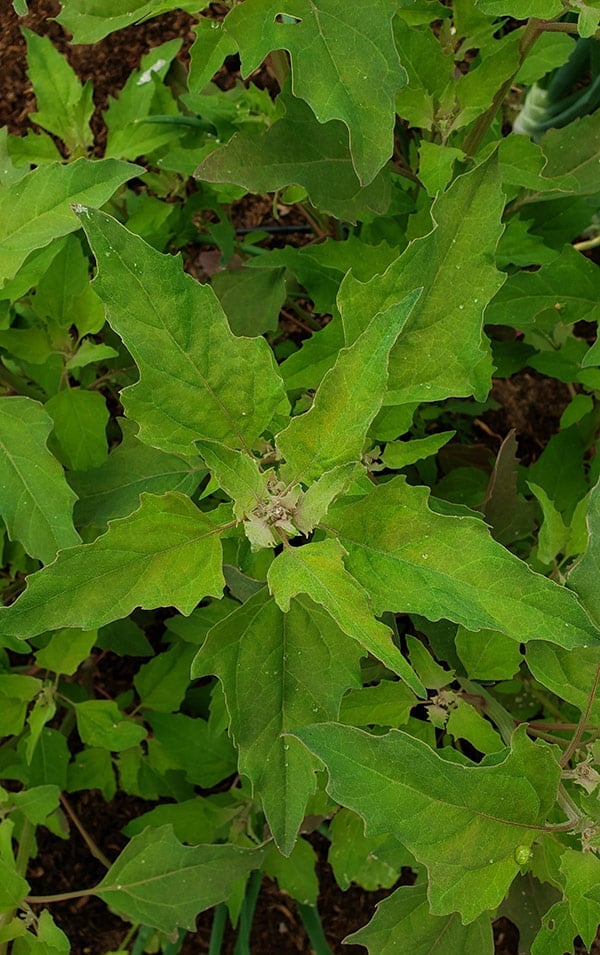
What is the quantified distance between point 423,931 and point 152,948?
127 centimetres

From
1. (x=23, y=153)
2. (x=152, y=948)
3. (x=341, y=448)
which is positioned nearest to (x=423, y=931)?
(x=341, y=448)

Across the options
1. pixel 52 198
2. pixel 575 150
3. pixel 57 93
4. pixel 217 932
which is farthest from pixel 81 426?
pixel 217 932

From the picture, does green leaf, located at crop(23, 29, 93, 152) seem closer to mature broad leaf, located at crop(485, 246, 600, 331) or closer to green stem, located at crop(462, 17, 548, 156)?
green stem, located at crop(462, 17, 548, 156)

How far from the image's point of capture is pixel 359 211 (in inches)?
54.7

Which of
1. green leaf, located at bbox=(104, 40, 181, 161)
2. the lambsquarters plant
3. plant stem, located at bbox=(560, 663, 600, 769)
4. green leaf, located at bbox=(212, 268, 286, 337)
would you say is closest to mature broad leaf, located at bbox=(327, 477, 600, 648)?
the lambsquarters plant

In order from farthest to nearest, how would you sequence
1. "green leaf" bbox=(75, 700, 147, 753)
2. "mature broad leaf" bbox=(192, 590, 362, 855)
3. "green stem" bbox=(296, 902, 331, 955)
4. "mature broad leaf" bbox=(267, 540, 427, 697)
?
"green stem" bbox=(296, 902, 331, 955) < "green leaf" bbox=(75, 700, 147, 753) < "mature broad leaf" bbox=(192, 590, 362, 855) < "mature broad leaf" bbox=(267, 540, 427, 697)

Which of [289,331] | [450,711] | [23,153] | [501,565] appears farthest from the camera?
[289,331]

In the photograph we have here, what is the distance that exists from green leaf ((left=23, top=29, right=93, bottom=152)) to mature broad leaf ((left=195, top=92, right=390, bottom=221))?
2.17ft

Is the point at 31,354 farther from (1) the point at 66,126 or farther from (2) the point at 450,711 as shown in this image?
(2) the point at 450,711

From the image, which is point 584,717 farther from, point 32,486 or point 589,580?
point 32,486

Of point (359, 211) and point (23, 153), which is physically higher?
point (23, 153)

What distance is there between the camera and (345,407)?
0.97m

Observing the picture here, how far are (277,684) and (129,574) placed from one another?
276 mm

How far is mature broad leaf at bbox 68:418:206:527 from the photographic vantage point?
1365mm
